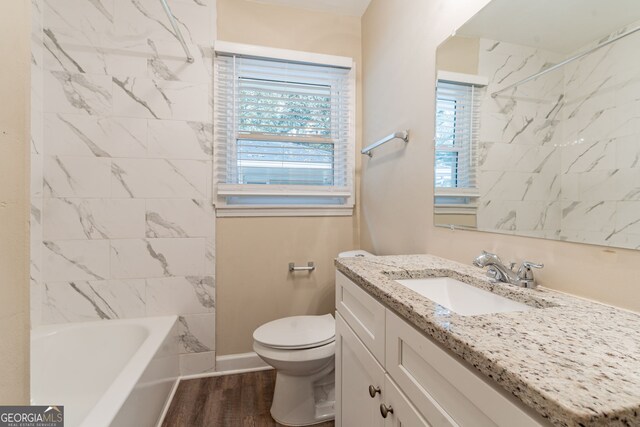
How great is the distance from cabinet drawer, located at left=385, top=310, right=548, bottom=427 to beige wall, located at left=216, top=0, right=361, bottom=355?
131cm

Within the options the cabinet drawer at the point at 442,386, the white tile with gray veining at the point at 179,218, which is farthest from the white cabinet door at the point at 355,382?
the white tile with gray veining at the point at 179,218

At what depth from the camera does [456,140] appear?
1.20 m

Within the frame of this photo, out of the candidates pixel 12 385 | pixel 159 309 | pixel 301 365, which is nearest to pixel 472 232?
pixel 301 365

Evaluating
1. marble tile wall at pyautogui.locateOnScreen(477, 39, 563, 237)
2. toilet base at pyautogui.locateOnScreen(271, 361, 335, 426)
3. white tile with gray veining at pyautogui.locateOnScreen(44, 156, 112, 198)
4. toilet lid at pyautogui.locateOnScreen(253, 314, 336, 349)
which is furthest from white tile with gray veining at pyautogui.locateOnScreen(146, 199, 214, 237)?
marble tile wall at pyautogui.locateOnScreen(477, 39, 563, 237)

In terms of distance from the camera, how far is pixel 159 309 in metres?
1.84

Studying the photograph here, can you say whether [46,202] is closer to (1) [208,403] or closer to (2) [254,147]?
(2) [254,147]

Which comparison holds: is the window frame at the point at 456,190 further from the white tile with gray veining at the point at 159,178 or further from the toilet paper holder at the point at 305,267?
the white tile with gray veining at the point at 159,178

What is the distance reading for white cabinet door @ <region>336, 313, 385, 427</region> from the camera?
0.84 metres

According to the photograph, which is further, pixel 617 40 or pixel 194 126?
pixel 194 126

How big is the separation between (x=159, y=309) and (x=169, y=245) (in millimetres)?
415

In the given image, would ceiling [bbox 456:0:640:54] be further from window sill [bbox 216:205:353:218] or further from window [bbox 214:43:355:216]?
window sill [bbox 216:205:353:218]

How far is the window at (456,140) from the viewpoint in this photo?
1126mm

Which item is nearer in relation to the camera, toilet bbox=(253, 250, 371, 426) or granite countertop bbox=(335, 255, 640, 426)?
granite countertop bbox=(335, 255, 640, 426)

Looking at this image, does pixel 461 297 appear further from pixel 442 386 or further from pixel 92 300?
pixel 92 300
